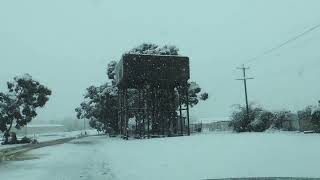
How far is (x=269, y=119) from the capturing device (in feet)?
187

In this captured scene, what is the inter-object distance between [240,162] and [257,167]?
1591 millimetres

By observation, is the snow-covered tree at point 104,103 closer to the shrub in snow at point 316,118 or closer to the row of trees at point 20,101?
the row of trees at point 20,101

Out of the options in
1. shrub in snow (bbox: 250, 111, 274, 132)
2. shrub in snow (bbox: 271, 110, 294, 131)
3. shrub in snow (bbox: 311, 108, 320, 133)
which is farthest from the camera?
shrub in snow (bbox: 250, 111, 274, 132)

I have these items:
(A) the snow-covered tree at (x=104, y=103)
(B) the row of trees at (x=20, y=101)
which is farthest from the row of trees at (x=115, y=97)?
(B) the row of trees at (x=20, y=101)

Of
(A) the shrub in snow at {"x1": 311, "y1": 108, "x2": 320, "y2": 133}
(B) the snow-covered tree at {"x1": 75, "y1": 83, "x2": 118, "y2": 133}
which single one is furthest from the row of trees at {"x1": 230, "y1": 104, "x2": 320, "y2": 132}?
(B) the snow-covered tree at {"x1": 75, "y1": 83, "x2": 118, "y2": 133}

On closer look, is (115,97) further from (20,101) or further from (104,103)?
(20,101)

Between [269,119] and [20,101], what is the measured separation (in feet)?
102

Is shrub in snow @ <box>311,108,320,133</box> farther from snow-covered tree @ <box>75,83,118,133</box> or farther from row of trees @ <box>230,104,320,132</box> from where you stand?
snow-covered tree @ <box>75,83,118,133</box>

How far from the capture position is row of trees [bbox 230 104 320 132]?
45219mm

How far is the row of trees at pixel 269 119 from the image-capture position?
4522cm

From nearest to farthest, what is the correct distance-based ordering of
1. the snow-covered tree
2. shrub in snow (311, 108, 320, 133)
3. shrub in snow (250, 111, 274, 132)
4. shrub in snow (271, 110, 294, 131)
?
shrub in snow (311, 108, 320, 133) → shrub in snow (271, 110, 294, 131) → shrub in snow (250, 111, 274, 132) → the snow-covered tree

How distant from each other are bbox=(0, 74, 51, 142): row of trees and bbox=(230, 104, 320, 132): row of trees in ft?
84.2

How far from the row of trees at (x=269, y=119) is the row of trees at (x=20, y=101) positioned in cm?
2566

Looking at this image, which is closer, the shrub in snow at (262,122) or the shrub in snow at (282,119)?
the shrub in snow at (282,119)
